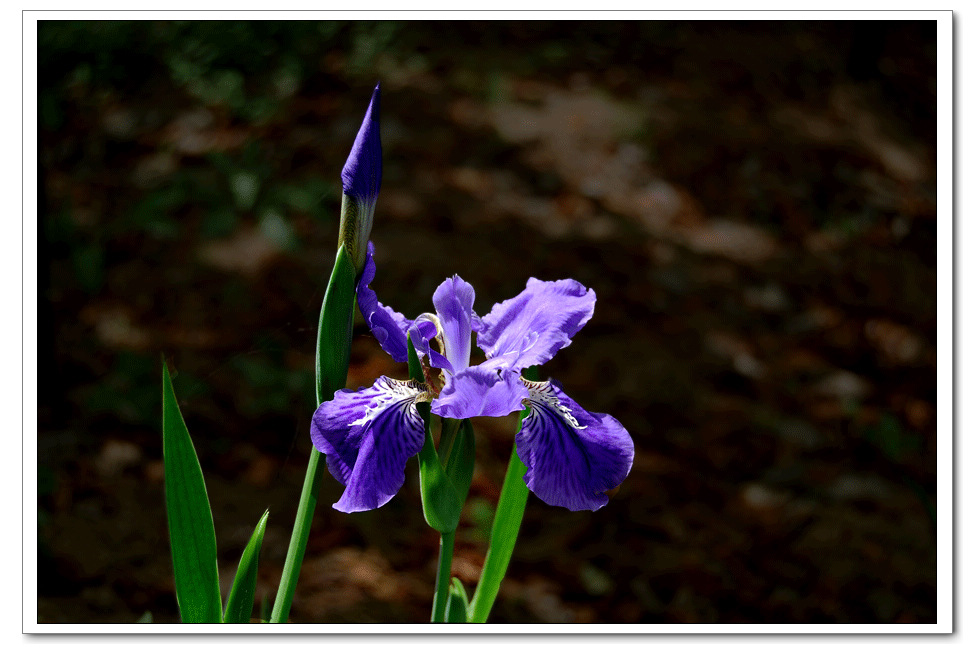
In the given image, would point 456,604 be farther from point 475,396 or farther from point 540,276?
point 540,276

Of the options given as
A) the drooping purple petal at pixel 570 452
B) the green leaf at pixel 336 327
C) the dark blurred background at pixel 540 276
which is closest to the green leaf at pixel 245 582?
the green leaf at pixel 336 327

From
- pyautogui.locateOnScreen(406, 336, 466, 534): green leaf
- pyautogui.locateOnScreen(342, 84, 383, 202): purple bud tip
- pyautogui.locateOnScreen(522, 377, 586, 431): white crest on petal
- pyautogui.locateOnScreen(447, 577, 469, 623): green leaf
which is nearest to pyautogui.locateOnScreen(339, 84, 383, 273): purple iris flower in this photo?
pyautogui.locateOnScreen(342, 84, 383, 202): purple bud tip

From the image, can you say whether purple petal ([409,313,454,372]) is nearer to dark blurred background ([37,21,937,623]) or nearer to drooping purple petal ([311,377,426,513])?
drooping purple petal ([311,377,426,513])

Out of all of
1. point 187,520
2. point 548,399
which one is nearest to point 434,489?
point 548,399

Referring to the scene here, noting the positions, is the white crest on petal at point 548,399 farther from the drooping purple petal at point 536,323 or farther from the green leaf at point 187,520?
A: the green leaf at point 187,520
